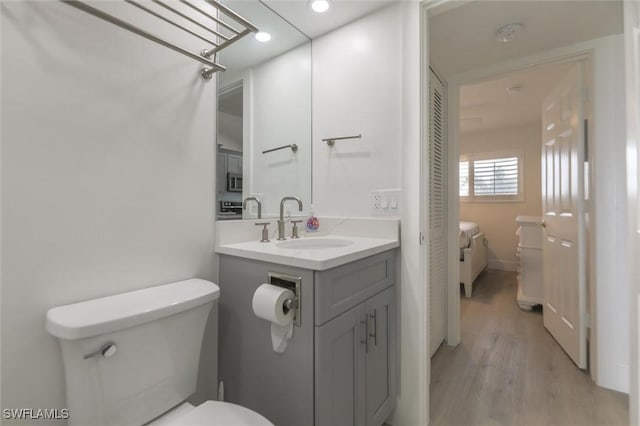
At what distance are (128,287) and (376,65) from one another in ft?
5.09

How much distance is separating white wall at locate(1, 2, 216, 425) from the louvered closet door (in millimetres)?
1518

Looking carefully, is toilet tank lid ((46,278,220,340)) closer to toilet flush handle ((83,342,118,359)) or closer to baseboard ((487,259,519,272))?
toilet flush handle ((83,342,118,359))

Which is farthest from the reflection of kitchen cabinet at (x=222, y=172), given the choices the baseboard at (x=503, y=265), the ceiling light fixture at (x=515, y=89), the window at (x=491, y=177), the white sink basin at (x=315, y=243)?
the baseboard at (x=503, y=265)

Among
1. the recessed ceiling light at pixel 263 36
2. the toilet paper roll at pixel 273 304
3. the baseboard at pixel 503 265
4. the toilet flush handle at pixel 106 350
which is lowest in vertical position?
the baseboard at pixel 503 265

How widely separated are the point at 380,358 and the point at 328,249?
0.55 m

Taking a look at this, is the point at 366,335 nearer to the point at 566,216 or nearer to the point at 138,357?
the point at 138,357

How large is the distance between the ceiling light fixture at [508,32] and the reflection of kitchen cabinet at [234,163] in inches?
68.2

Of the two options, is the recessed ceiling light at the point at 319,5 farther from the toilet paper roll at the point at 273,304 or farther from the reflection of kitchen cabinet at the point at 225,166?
the toilet paper roll at the point at 273,304

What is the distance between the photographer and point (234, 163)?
4.59 feet

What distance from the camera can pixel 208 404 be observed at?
90cm

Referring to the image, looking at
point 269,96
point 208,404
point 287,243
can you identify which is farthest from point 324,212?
point 208,404

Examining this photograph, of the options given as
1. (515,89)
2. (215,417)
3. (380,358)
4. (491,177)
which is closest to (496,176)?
(491,177)

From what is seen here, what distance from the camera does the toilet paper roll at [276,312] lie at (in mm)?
895

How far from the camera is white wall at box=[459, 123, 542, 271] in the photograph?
4258 millimetres
